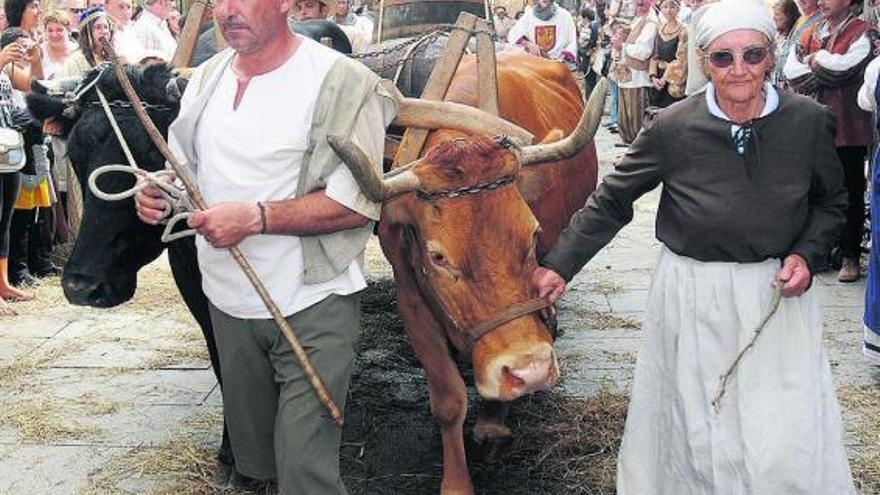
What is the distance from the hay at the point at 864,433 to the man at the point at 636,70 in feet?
27.3

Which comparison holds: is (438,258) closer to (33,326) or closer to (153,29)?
(33,326)

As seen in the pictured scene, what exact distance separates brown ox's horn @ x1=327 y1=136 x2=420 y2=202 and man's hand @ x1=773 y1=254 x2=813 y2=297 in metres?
1.13

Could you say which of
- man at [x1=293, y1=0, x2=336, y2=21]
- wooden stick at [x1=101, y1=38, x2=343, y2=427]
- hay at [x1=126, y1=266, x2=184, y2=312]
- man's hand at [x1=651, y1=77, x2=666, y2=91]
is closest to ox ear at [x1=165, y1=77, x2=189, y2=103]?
wooden stick at [x1=101, y1=38, x2=343, y2=427]

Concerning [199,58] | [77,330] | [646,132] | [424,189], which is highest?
[646,132]

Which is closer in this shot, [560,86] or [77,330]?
[560,86]

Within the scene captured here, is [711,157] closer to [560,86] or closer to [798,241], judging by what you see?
[798,241]

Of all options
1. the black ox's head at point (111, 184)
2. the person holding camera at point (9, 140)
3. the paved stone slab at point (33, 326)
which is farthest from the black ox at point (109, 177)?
the paved stone slab at point (33, 326)

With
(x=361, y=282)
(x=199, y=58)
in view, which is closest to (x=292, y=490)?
(x=361, y=282)

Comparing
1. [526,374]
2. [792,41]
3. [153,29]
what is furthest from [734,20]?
[153,29]

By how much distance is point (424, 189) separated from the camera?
10.8 feet

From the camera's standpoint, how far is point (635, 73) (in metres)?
13.5

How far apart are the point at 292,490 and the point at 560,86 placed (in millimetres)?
3362

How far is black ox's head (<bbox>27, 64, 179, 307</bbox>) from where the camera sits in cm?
379

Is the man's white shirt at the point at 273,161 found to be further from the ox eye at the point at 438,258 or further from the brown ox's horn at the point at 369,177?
the ox eye at the point at 438,258
